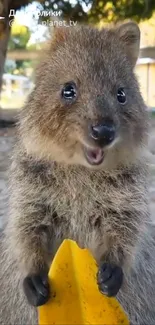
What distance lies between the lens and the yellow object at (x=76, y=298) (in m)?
1.99

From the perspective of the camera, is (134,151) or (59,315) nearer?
(59,315)

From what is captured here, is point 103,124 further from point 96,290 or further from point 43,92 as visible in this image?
point 96,290

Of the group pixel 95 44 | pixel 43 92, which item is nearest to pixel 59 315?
pixel 43 92

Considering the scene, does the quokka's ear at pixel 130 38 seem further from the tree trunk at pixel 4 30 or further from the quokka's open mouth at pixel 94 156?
the tree trunk at pixel 4 30

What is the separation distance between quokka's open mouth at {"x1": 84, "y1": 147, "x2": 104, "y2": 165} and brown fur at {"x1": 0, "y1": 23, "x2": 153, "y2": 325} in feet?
0.14

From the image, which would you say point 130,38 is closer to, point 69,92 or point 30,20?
point 69,92

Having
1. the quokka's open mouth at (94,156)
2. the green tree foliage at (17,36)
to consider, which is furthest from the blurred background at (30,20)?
the quokka's open mouth at (94,156)

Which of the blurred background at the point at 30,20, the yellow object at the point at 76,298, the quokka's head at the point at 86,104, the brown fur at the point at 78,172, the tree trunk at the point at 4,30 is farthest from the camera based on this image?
the tree trunk at the point at 4,30

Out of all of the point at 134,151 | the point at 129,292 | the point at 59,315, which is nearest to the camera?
the point at 59,315

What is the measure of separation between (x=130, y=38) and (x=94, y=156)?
0.63m

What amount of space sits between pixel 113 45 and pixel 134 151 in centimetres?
41

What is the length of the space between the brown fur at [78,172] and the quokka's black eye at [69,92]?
2 cm

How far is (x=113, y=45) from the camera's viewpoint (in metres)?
2.39

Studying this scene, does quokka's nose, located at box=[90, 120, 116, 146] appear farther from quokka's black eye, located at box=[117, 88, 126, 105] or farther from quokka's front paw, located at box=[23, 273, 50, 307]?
quokka's front paw, located at box=[23, 273, 50, 307]
